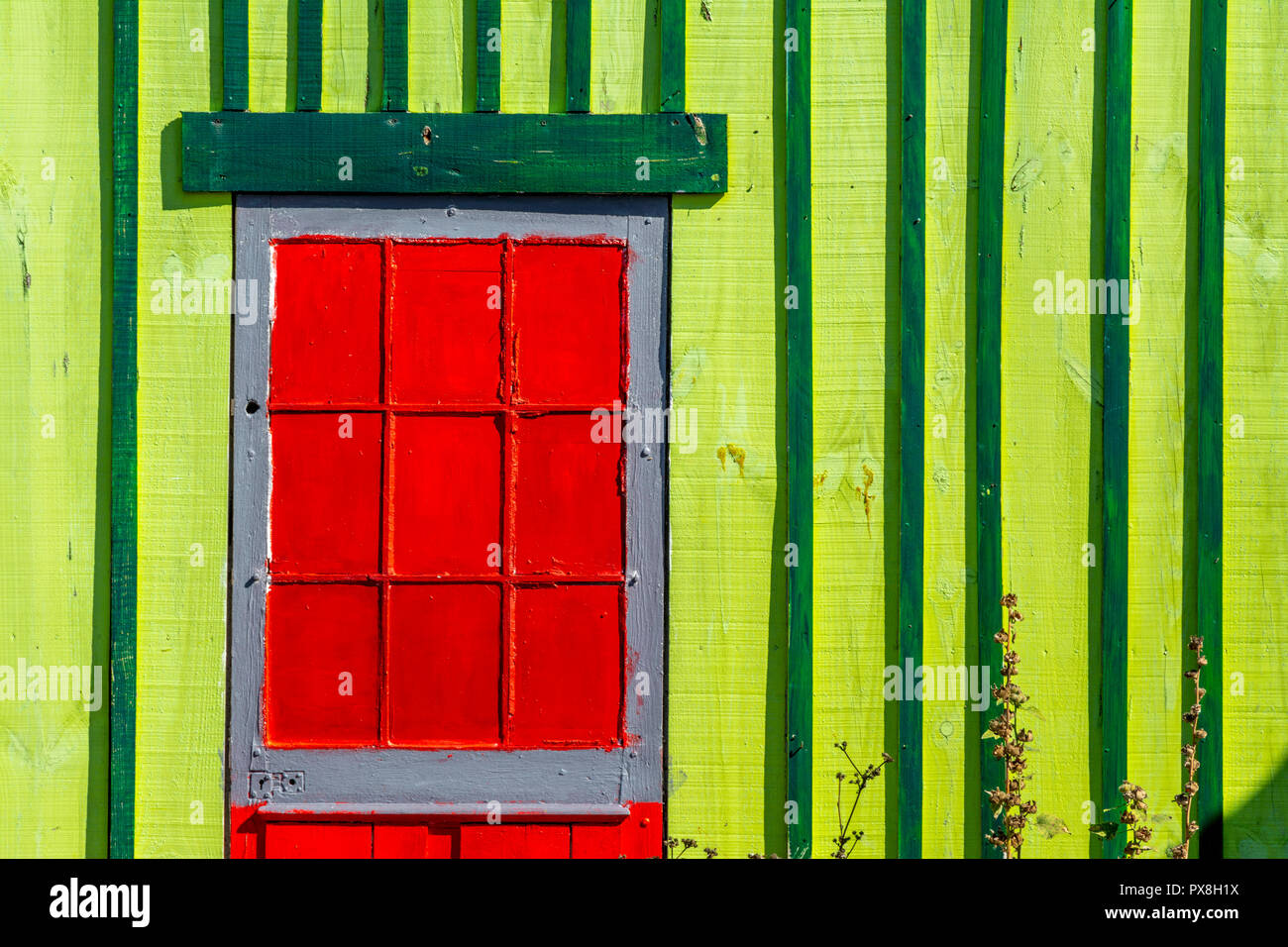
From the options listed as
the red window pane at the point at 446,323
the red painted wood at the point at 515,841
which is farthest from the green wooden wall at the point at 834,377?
the red window pane at the point at 446,323

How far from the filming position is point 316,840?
3369 millimetres

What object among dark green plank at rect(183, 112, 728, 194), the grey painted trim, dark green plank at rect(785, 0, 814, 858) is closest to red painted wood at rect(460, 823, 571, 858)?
the grey painted trim

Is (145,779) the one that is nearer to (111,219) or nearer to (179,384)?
(179,384)

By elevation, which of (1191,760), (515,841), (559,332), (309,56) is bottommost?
(515,841)

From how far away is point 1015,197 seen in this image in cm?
345

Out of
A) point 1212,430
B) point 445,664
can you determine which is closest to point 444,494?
point 445,664

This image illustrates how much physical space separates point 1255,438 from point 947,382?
1.00 meters

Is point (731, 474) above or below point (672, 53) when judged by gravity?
below

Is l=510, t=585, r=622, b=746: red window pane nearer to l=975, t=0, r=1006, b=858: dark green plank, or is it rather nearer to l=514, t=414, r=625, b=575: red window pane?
l=514, t=414, r=625, b=575: red window pane

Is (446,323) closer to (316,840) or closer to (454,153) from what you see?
(454,153)

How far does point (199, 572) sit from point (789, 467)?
6.17 ft

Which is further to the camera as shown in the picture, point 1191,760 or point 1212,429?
point 1212,429

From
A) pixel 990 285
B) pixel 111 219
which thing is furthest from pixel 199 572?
pixel 990 285
